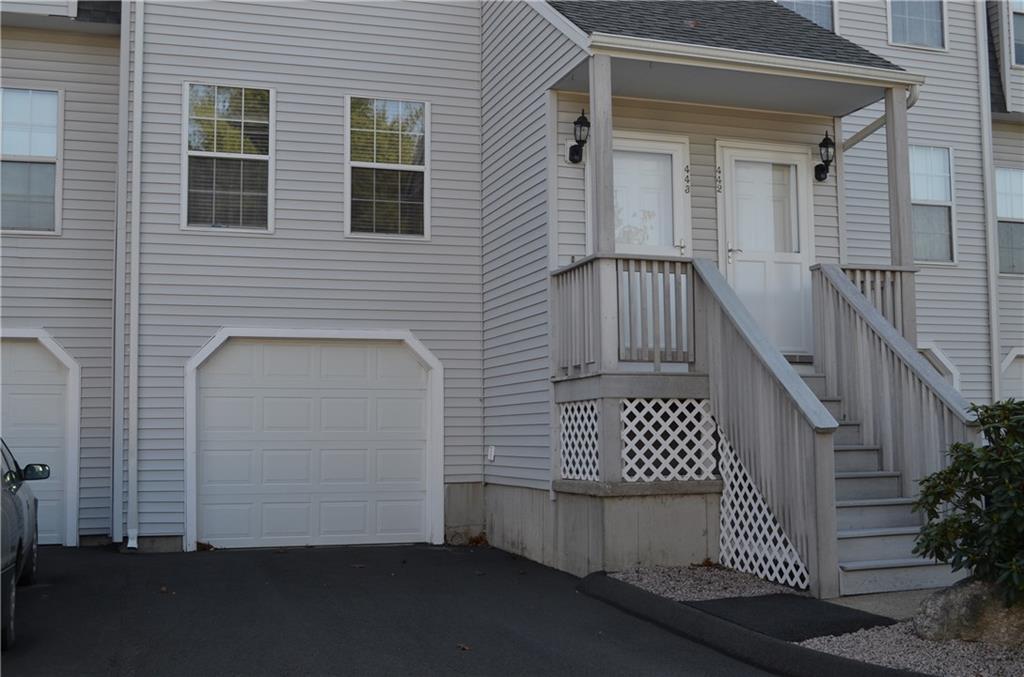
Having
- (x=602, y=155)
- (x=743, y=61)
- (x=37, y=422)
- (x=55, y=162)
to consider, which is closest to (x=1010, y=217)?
(x=743, y=61)

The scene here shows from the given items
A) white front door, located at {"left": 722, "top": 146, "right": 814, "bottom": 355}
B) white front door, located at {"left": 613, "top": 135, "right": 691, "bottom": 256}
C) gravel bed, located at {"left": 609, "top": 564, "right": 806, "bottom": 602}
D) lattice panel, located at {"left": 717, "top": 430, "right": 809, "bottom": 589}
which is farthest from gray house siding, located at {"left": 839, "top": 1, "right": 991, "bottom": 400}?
gravel bed, located at {"left": 609, "top": 564, "right": 806, "bottom": 602}

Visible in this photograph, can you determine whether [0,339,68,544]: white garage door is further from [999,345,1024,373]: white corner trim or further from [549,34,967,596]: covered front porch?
[999,345,1024,373]: white corner trim

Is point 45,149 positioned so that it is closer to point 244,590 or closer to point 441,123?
point 441,123

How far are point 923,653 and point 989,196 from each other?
29.4 ft

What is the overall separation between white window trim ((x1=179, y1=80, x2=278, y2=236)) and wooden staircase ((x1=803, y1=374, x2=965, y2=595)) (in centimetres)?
612

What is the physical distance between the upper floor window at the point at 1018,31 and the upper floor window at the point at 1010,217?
140 cm

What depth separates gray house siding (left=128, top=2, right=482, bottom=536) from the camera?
35.6ft

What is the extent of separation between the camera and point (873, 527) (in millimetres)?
7871

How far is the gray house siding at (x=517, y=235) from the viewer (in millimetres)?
9867

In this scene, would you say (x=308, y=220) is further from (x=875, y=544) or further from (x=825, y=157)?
(x=875, y=544)

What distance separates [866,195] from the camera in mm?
12148

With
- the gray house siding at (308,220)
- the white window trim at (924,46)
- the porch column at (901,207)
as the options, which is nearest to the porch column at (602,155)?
the porch column at (901,207)

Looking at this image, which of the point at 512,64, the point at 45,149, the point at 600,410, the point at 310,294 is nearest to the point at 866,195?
the point at 512,64

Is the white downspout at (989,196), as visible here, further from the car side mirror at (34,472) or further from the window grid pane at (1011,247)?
the car side mirror at (34,472)
